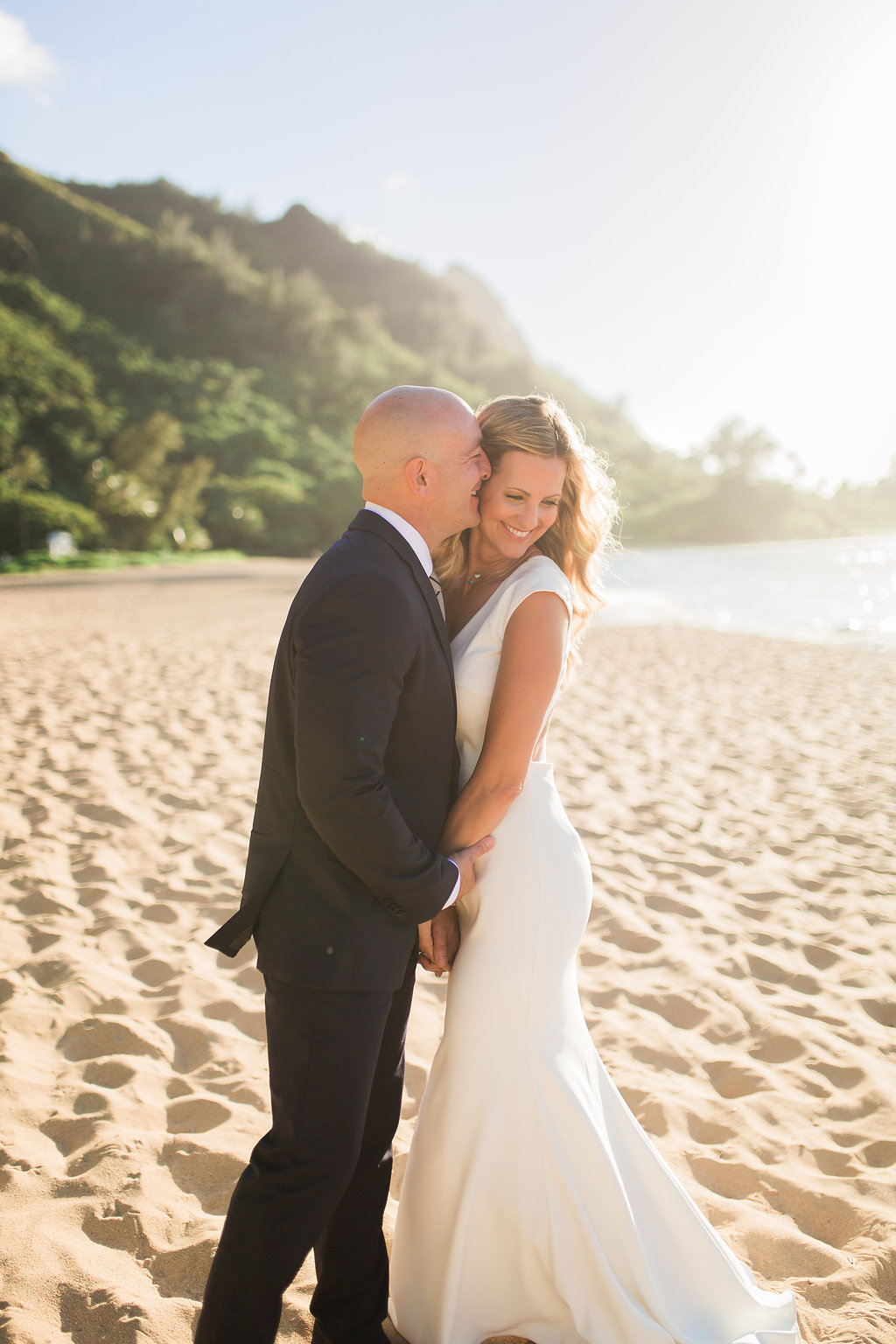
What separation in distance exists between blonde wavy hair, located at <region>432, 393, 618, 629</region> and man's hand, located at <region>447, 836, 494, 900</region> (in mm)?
690

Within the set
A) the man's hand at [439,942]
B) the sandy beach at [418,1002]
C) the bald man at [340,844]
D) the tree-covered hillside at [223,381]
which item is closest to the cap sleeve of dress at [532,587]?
the bald man at [340,844]

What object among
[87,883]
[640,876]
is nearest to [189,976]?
[87,883]

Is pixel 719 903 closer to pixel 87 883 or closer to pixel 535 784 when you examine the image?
pixel 535 784

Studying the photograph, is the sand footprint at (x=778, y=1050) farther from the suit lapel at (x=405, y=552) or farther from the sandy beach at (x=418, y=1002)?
the suit lapel at (x=405, y=552)

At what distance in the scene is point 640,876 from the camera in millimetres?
4750

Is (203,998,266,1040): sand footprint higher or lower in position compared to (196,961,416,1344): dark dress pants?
lower

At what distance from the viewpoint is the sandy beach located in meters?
2.15

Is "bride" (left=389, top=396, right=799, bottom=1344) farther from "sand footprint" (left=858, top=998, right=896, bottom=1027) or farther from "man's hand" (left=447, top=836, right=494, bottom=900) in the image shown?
"sand footprint" (left=858, top=998, right=896, bottom=1027)

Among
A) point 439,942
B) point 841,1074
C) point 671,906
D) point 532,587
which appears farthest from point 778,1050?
point 532,587

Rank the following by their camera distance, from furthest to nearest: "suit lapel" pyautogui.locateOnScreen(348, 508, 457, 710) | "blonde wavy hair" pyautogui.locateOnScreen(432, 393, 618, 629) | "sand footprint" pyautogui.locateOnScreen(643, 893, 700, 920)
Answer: "sand footprint" pyautogui.locateOnScreen(643, 893, 700, 920) < "blonde wavy hair" pyautogui.locateOnScreen(432, 393, 618, 629) < "suit lapel" pyautogui.locateOnScreen(348, 508, 457, 710)

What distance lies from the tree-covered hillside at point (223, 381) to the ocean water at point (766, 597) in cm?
605

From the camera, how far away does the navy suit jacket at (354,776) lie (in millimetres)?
1439

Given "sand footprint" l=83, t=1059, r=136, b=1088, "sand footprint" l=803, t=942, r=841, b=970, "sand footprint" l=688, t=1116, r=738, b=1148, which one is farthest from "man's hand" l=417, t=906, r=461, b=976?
"sand footprint" l=803, t=942, r=841, b=970

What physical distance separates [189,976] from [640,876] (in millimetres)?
2540
